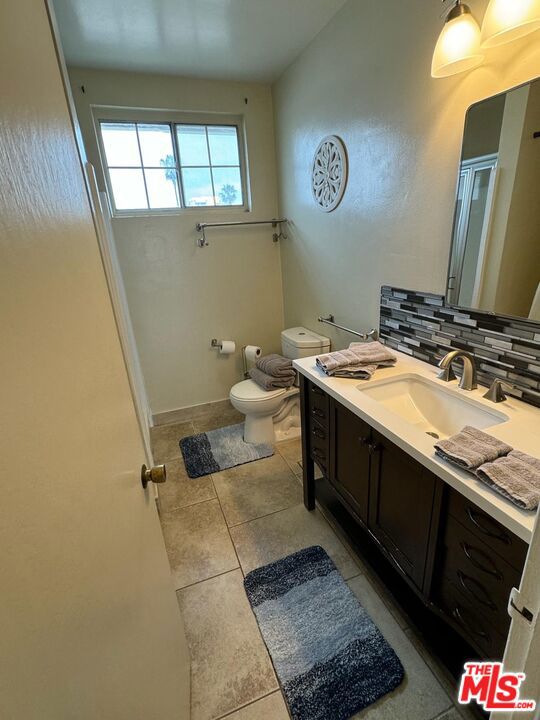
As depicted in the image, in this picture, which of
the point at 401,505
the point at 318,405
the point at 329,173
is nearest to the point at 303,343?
the point at 318,405

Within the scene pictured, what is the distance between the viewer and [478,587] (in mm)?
927

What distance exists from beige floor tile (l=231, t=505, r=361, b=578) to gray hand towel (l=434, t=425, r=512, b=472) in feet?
3.28

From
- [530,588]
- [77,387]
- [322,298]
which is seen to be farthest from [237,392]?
[530,588]

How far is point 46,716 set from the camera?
34 centimetres

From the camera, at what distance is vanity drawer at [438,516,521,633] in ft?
2.78

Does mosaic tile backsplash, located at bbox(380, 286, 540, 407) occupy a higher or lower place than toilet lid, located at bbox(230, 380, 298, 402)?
higher

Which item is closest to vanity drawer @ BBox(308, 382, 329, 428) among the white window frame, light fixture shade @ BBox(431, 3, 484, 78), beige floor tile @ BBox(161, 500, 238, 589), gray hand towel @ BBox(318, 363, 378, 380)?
gray hand towel @ BBox(318, 363, 378, 380)

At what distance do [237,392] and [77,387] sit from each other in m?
1.96

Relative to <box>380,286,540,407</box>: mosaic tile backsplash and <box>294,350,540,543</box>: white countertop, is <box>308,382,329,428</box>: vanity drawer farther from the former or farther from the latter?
<box>380,286,540,407</box>: mosaic tile backsplash

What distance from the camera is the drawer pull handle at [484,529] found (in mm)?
816

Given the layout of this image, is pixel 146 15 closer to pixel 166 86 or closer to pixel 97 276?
pixel 166 86

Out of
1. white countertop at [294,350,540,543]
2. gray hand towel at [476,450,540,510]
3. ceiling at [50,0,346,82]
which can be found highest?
ceiling at [50,0,346,82]

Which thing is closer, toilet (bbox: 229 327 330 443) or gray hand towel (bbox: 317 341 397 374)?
gray hand towel (bbox: 317 341 397 374)

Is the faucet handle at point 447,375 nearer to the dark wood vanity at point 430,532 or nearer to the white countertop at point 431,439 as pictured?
the white countertop at point 431,439
